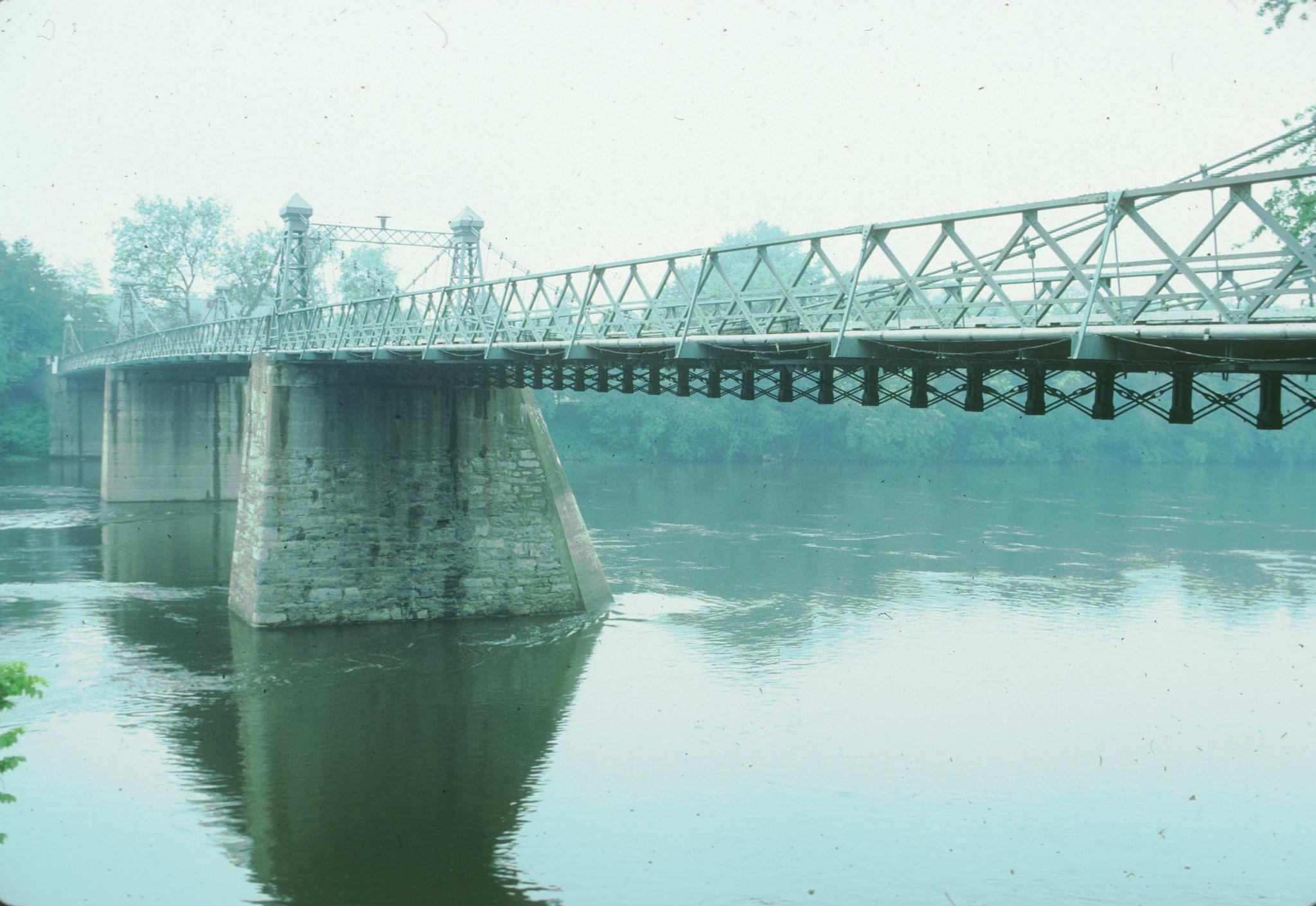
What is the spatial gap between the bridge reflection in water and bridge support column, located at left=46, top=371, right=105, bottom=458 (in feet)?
154

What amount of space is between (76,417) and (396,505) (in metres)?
53.1

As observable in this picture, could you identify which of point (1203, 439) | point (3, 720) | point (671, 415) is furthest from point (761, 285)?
point (3, 720)

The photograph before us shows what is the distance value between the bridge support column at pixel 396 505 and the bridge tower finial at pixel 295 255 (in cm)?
782

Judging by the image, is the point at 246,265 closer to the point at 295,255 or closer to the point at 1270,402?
the point at 295,255

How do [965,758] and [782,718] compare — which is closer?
[965,758]

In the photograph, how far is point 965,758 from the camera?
17.6 meters

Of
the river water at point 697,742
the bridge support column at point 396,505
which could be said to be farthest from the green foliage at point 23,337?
the bridge support column at point 396,505

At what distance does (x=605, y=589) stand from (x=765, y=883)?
1479 cm

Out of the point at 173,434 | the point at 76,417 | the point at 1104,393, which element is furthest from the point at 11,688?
the point at 76,417

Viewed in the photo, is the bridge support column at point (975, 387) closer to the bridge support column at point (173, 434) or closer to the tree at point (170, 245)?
the bridge support column at point (173, 434)

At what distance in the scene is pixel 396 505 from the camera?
26172 mm

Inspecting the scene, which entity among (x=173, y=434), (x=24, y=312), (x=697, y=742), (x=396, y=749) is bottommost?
(x=396, y=749)

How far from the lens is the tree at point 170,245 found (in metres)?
87.6

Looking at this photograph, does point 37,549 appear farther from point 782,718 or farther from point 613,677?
point 782,718
